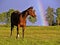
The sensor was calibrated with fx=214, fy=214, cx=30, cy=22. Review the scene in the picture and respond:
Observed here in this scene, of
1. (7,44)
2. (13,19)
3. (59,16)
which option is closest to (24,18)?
(13,19)

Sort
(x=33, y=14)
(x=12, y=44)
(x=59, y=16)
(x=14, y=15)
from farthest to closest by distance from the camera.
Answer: (x=59, y=16), (x=14, y=15), (x=33, y=14), (x=12, y=44)

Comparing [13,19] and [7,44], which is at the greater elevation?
[13,19]

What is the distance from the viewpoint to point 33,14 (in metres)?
18.0

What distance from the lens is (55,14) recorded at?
126438mm

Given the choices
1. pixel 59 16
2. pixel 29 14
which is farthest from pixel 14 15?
pixel 59 16

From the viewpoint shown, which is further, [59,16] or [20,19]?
[59,16]

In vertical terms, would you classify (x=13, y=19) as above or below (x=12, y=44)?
above

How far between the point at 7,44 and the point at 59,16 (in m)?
113

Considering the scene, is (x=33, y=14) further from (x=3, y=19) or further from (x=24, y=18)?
(x=3, y=19)

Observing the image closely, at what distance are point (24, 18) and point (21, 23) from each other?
0.50 m

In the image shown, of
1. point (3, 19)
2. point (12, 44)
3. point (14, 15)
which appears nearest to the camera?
point (12, 44)

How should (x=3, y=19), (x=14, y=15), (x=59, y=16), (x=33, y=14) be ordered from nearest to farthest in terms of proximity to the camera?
1. (x=33, y=14)
2. (x=14, y=15)
3. (x=3, y=19)
4. (x=59, y=16)

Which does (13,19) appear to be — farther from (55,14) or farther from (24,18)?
(55,14)

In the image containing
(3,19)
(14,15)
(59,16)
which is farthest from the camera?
(59,16)
